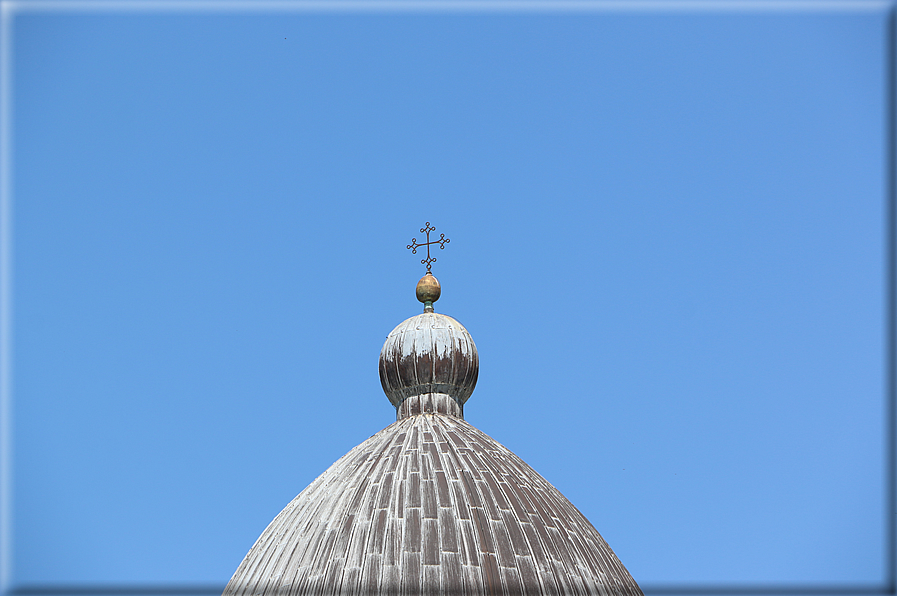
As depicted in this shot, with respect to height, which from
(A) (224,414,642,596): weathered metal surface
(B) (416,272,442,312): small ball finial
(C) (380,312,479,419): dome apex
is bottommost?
(A) (224,414,642,596): weathered metal surface

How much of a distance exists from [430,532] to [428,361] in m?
6.65

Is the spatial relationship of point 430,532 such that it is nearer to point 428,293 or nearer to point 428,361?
point 428,361

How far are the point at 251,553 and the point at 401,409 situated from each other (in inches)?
232

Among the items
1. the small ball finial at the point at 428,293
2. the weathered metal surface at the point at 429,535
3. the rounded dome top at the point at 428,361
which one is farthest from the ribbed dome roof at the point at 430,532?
the small ball finial at the point at 428,293

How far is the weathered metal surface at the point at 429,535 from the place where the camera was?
59.2 feet

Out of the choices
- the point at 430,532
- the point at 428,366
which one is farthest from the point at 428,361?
the point at 430,532

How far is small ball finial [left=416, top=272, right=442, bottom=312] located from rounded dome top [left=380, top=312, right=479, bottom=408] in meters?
0.78

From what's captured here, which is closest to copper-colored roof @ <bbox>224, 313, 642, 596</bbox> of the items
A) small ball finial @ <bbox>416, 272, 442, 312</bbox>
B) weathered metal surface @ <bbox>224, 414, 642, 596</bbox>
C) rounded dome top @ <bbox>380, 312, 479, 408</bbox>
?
weathered metal surface @ <bbox>224, 414, 642, 596</bbox>

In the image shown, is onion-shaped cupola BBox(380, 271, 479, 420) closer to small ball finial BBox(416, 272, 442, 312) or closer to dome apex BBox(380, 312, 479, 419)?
dome apex BBox(380, 312, 479, 419)

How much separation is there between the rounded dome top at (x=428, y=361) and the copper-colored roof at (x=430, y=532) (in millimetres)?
2076

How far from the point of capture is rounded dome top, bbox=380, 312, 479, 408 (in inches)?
969

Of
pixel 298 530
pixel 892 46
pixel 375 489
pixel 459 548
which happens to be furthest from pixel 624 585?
pixel 892 46

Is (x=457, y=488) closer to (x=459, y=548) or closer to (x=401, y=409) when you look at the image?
(x=459, y=548)

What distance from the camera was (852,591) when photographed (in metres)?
8.37
